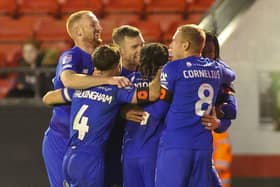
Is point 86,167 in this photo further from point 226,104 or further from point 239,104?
point 239,104

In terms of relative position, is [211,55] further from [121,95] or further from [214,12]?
[214,12]

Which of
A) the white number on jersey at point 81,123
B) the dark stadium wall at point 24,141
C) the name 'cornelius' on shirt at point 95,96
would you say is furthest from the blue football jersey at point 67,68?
the dark stadium wall at point 24,141

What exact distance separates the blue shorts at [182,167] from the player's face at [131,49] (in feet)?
2.41

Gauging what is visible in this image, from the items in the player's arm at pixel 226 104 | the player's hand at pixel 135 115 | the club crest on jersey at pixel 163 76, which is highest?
the club crest on jersey at pixel 163 76

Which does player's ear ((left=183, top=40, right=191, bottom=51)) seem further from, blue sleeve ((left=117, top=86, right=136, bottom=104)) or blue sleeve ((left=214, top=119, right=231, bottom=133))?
blue sleeve ((left=214, top=119, right=231, bottom=133))

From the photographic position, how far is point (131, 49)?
5578mm

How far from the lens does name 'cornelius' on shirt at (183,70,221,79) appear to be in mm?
5184

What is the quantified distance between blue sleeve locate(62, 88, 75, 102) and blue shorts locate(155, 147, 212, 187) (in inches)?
30.7

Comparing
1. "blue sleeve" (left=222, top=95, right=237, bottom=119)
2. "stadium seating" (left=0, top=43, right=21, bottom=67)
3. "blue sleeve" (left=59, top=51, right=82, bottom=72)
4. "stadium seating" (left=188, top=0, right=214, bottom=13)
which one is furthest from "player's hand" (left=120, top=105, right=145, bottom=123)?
"stadium seating" (left=188, top=0, right=214, bottom=13)

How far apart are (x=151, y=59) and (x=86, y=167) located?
86 cm

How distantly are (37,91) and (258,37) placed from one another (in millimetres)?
2412

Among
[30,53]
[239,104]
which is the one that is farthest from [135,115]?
[30,53]

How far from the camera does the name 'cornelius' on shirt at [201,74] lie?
5.18 metres

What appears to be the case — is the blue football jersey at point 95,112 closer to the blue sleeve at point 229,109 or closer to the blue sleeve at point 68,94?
the blue sleeve at point 68,94
